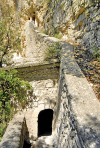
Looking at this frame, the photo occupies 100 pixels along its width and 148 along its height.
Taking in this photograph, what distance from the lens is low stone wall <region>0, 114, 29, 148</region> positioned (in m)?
2.86

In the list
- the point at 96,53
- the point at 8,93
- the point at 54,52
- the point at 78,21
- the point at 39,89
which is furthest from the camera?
the point at 78,21

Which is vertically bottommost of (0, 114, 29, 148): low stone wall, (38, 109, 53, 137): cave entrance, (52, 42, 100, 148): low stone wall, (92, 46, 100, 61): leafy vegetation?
(38, 109, 53, 137): cave entrance

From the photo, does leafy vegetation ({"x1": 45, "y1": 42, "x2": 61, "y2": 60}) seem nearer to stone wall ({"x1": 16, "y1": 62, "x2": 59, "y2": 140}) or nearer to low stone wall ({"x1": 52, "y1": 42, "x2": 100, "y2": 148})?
stone wall ({"x1": 16, "y1": 62, "x2": 59, "y2": 140})

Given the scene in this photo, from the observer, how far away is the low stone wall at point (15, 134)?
286cm

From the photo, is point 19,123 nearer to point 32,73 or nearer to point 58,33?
point 32,73

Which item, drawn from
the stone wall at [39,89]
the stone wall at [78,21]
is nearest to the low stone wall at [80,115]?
the stone wall at [39,89]

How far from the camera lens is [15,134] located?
3.24 m

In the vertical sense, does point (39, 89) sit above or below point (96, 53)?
below

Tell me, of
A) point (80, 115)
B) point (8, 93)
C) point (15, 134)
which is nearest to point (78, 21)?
point (8, 93)

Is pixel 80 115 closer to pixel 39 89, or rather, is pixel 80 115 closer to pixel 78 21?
pixel 39 89

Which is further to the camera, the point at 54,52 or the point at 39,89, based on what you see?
the point at 54,52

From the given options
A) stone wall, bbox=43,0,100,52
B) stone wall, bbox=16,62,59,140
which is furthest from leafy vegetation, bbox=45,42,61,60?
stone wall, bbox=43,0,100,52

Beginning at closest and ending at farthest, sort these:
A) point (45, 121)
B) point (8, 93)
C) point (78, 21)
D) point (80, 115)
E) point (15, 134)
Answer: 1. point (80, 115)
2. point (15, 134)
3. point (8, 93)
4. point (78, 21)
5. point (45, 121)

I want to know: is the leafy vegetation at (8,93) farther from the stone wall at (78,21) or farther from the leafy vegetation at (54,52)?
the stone wall at (78,21)
